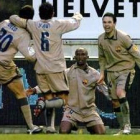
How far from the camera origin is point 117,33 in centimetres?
1750

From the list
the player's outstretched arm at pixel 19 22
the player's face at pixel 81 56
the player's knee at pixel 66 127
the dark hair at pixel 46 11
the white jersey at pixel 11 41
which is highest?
the dark hair at pixel 46 11

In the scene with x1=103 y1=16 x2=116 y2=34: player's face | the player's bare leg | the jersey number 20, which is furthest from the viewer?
the player's bare leg

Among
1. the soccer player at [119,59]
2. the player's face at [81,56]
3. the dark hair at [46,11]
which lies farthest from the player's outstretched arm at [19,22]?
the soccer player at [119,59]

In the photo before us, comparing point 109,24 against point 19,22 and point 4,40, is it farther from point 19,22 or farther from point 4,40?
point 4,40

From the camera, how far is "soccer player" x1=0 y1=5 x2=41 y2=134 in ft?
55.9

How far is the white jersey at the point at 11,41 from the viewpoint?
17062 millimetres

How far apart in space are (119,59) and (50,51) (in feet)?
4.63

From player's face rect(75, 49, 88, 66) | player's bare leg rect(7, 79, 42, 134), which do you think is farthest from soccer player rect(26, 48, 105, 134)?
player's bare leg rect(7, 79, 42, 134)

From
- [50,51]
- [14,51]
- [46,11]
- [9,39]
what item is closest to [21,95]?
[14,51]

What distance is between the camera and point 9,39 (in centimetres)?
1716

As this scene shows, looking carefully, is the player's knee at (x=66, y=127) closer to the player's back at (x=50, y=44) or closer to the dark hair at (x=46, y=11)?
the player's back at (x=50, y=44)

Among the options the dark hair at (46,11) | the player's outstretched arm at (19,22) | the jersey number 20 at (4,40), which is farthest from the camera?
the jersey number 20 at (4,40)

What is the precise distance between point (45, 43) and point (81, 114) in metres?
1.81

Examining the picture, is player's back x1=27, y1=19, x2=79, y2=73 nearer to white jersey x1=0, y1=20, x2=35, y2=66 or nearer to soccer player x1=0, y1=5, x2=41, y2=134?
soccer player x1=0, y1=5, x2=41, y2=134
